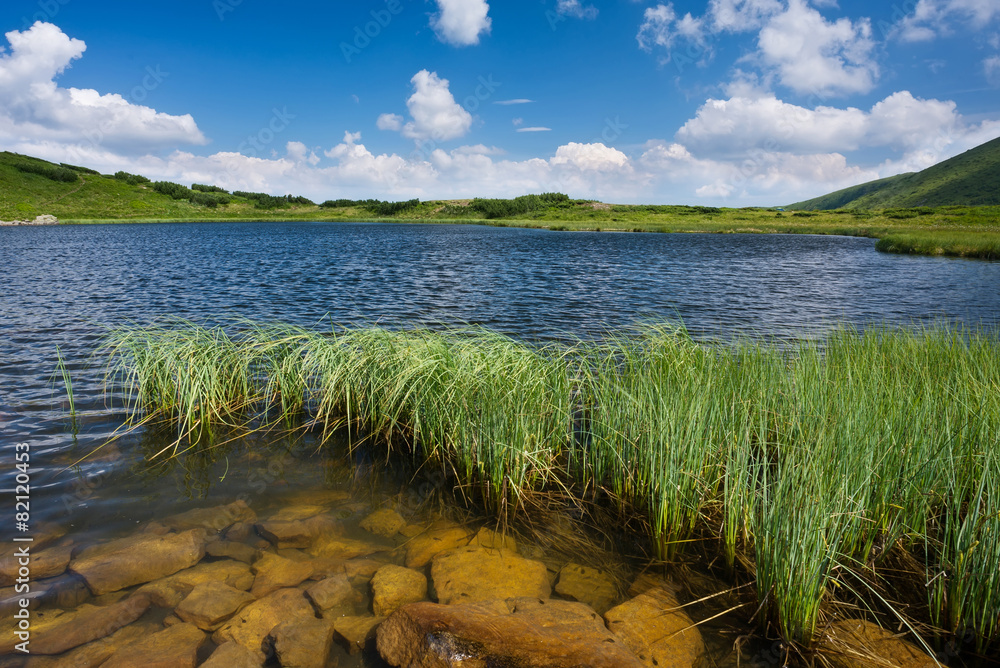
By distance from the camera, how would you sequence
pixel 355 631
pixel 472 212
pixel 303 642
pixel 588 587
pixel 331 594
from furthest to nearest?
pixel 472 212 → pixel 588 587 → pixel 331 594 → pixel 355 631 → pixel 303 642

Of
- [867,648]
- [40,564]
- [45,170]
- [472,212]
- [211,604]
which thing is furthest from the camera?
[472,212]

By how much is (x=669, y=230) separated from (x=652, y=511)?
284 ft

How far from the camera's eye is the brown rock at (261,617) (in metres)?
3.72

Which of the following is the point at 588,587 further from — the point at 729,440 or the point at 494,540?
the point at 729,440

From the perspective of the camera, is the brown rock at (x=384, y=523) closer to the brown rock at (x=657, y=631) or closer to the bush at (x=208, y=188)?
the brown rock at (x=657, y=631)

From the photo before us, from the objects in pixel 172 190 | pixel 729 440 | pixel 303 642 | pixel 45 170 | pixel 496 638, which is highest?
pixel 45 170

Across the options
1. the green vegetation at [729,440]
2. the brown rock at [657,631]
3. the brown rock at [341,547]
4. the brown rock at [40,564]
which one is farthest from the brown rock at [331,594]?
the brown rock at [40,564]

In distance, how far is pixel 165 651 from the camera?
3.56 metres

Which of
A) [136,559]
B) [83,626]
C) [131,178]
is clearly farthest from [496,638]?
[131,178]

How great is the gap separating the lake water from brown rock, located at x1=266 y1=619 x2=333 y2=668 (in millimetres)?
2156

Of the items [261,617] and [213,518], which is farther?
[213,518]

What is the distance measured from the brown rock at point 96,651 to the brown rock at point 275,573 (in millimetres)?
762

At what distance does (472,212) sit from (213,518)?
14979cm

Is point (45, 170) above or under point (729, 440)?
above
